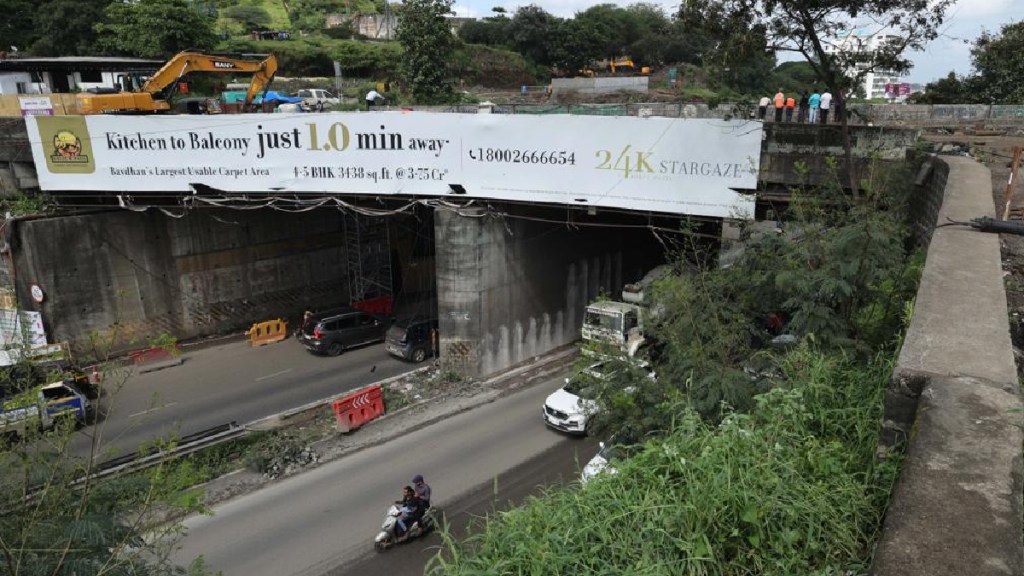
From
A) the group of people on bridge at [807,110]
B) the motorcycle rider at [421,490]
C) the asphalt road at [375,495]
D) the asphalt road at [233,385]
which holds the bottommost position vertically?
the asphalt road at [233,385]

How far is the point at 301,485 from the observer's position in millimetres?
13141

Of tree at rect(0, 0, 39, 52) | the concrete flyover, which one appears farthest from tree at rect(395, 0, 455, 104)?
tree at rect(0, 0, 39, 52)

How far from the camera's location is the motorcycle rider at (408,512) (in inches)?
424

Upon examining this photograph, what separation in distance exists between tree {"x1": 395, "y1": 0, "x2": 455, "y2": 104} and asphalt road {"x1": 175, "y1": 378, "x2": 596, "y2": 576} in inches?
953

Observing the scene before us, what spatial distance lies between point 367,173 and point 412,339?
542 cm

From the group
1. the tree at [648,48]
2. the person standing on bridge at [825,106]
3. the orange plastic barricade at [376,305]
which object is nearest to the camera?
the person standing on bridge at [825,106]

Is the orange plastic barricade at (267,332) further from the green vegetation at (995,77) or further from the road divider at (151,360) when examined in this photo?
the green vegetation at (995,77)

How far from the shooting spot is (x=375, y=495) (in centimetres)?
1264

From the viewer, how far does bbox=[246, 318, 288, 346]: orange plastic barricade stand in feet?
72.2

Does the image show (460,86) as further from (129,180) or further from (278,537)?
(278,537)

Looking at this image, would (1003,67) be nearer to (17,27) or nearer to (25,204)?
(25,204)

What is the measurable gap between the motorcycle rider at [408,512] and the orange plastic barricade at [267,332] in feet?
43.5

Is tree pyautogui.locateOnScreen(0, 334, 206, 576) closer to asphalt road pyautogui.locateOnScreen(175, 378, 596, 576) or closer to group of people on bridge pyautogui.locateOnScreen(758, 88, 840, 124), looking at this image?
asphalt road pyautogui.locateOnScreen(175, 378, 596, 576)

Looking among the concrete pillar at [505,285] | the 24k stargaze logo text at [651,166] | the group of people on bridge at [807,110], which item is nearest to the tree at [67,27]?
the concrete pillar at [505,285]
